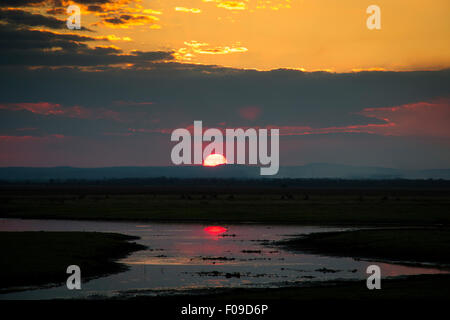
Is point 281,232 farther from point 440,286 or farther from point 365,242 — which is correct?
point 440,286

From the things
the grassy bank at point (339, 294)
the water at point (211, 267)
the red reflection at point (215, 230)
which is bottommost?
the grassy bank at point (339, 294)

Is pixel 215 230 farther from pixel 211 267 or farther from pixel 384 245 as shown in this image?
pixel 211 267

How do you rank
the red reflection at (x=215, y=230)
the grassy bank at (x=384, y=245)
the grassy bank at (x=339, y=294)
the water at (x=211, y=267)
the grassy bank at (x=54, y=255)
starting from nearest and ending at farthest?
the grassy bank at (x=339, y=294), the water at (x=211, y=267), the grassy bank at (x=54, y=255), the grassy bank at (x=384, y=245), the red reflection at (x=215, y=230)

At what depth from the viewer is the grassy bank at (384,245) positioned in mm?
48750

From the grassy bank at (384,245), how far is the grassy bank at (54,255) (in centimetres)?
1614

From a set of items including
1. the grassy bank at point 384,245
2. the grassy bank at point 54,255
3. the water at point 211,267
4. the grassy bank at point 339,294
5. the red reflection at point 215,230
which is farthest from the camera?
the red reflection at point 215,230

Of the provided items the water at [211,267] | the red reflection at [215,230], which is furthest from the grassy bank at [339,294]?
the red reflection at [215,230]

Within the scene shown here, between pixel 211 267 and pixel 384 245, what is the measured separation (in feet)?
58.7

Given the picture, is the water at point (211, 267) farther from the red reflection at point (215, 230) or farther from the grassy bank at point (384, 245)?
the grassy bank at point (384, 245)

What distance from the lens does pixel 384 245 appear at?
53.4 metres

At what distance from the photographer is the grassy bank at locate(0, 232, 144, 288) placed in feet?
124

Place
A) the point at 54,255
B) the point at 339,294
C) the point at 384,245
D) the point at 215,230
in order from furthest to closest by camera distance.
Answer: the point at 215,230 < the point at 384,245 < the point at 54,255 < the point at 339,294

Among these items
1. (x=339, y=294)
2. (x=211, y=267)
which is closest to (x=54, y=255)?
(x=211, y=267)

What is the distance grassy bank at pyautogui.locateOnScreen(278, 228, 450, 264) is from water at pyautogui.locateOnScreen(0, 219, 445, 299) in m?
3.18
